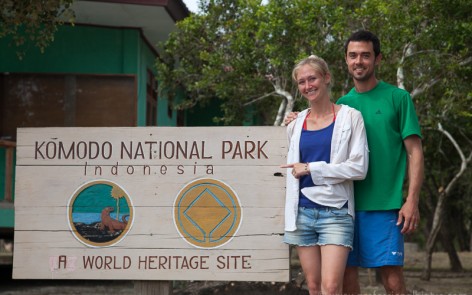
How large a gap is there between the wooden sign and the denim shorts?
3.46 ft

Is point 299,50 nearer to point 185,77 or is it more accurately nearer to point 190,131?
point 185,77

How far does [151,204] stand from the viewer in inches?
221

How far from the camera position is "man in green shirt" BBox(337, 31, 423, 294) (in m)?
4.45

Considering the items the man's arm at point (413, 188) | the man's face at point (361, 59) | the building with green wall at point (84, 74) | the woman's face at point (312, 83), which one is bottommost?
the man's arm at point (413, 188)

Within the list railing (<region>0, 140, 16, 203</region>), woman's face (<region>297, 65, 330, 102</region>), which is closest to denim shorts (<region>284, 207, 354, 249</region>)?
woman's face (<region>297, 65, 330, 102</region>)

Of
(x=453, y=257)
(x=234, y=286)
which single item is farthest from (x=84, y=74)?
(x=453, y=257)

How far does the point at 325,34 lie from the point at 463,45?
213 centimetres

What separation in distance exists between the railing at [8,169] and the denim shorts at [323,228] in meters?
7.28

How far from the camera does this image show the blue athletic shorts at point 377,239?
4426 mm

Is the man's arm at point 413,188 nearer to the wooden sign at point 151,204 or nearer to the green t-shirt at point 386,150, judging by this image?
the green t-shirt at point 386,150

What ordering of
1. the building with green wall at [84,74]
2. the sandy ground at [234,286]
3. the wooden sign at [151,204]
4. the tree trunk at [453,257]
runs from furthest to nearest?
the tree trunk at [453,257] < the building with green wall at [84,74] < the sandy ground at [234,286] < the wooden sign at [151,204]

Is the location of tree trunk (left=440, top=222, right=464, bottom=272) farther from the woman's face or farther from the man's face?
the woman's face

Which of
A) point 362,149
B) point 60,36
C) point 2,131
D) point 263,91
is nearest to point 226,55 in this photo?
point 263,91

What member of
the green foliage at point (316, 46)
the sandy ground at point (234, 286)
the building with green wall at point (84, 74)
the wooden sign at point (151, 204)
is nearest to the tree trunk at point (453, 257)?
the sandy ground at point (234, 286)
